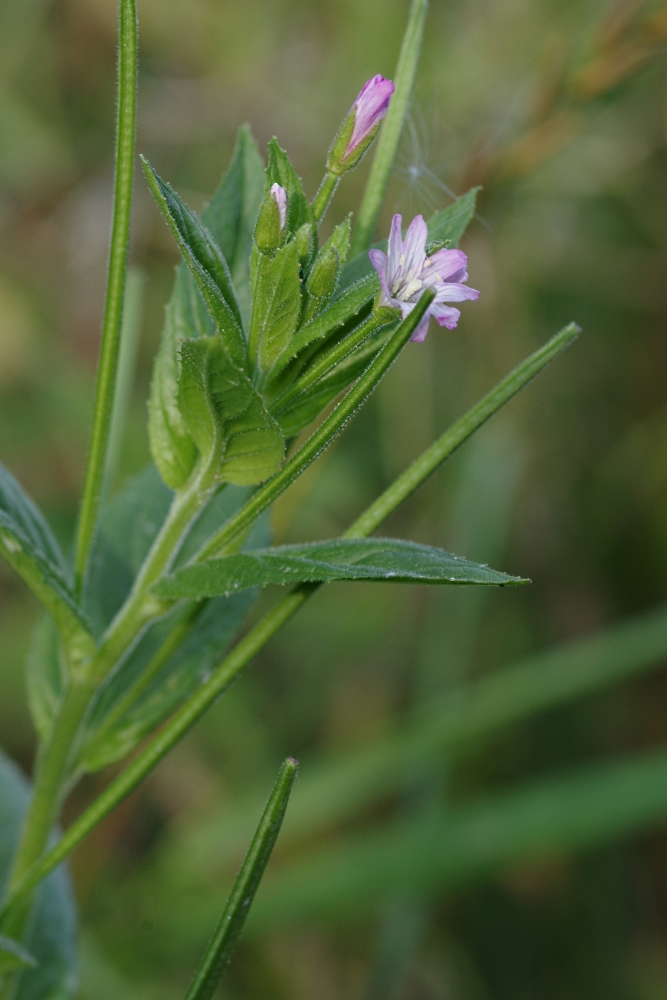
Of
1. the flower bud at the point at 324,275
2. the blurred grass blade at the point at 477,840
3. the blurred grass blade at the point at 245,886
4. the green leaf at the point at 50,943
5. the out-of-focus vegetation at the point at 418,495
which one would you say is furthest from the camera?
the out-of-focus vegetation at the point at 418,495

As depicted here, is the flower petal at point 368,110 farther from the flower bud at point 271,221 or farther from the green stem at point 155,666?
the green stem at point 155,666

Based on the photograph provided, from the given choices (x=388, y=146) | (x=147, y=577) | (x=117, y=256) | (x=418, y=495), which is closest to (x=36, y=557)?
(x=147, y=577)

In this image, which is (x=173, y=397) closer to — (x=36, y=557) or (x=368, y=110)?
(x=36, y=557)

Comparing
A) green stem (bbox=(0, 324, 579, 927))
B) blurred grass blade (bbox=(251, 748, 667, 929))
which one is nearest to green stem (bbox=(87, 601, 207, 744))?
green stem (bbox=(0, 324, 579, 927))

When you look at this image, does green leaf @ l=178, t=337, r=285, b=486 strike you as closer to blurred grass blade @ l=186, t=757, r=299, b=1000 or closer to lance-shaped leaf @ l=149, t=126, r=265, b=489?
lance-shaped leaf @ l=149, t=126, r=265, b=489

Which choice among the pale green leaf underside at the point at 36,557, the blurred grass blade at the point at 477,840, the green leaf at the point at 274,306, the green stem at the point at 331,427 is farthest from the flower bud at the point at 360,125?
the blurred grass blade at the point at 477,840

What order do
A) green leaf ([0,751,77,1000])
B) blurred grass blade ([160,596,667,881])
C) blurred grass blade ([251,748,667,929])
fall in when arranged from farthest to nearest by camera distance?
blurred grass blade ([160,596,667,881])
blurred grass blade ([251,748,667,929])
green leaf ([0,751,77,1000])
